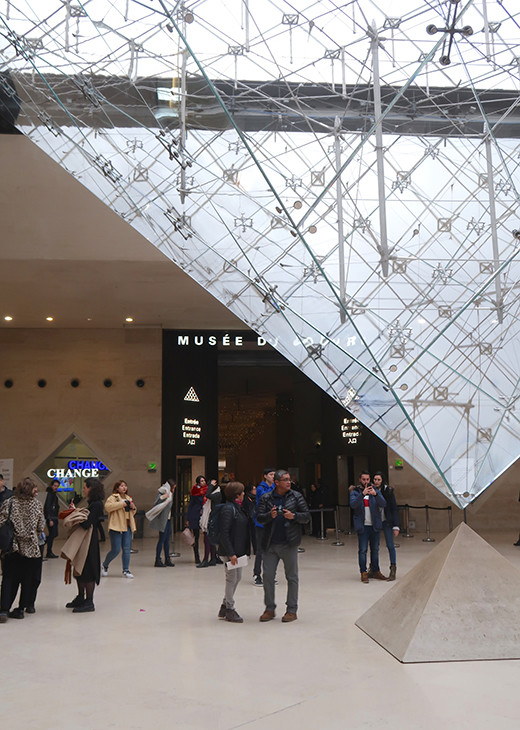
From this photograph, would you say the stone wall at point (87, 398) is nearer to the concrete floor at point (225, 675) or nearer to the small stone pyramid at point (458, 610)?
the concrete floor at point (225, 675)

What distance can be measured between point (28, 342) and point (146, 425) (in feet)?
11.7

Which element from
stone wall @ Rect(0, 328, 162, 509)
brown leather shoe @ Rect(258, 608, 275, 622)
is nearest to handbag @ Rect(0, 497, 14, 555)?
brown leather shoe @ Rect(258, 608, 275, 622)

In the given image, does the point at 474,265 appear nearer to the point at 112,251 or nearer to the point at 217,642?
the point at 217,642

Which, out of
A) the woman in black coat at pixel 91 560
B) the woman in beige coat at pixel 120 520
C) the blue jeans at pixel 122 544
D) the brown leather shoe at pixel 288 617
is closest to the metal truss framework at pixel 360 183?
the brown leather shoe at pixel 288 617

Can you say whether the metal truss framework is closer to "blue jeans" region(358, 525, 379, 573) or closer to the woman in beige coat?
"blue jeans" region(358, 525, 379, 573)

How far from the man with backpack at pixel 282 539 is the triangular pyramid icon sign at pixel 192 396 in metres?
11.6

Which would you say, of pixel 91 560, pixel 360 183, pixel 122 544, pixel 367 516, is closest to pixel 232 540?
pixel 91 560

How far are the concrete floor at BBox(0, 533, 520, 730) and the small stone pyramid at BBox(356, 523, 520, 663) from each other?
0.35 ft

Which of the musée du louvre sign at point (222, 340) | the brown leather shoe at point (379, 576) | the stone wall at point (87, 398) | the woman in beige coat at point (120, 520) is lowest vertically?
the brown leather shoe at point (379, 576)

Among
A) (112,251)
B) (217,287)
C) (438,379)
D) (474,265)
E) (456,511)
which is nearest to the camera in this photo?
(438,379)

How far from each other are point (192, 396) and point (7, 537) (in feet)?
38.9

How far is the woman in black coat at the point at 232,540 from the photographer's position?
18.9ft

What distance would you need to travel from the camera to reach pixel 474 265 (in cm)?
486

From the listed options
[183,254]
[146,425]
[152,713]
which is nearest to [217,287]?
[183,254]
